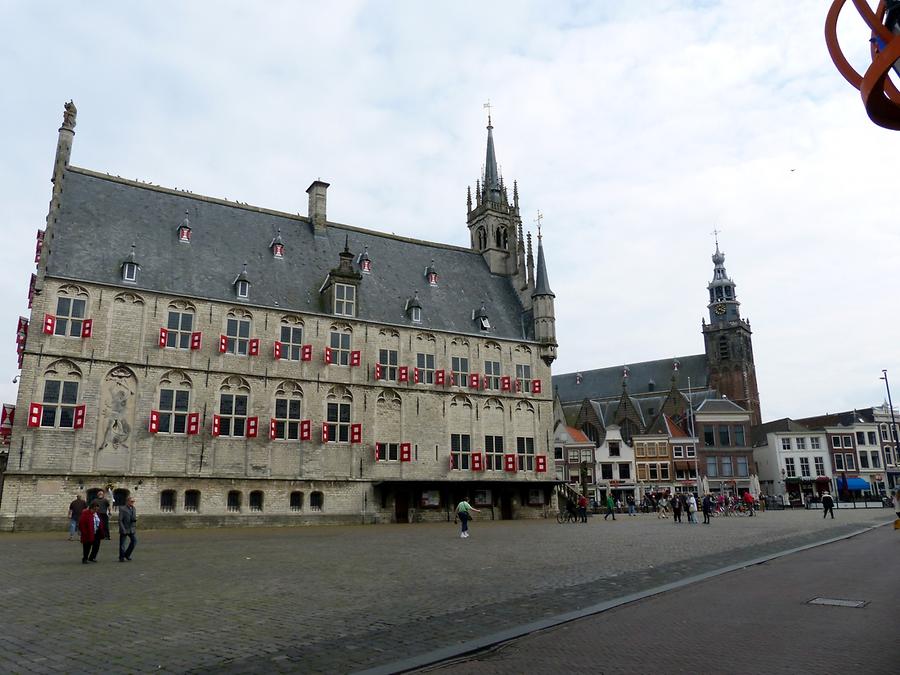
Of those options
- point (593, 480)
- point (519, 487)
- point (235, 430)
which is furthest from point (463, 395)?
point (593, 480)

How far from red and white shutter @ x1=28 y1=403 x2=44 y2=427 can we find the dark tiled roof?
62474 mm

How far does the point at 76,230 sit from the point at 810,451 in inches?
2842

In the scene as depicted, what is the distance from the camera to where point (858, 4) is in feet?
23.5

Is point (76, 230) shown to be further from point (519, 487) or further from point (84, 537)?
point (519, 487)

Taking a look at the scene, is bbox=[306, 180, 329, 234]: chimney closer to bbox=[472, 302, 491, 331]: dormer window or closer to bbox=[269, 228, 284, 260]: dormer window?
bbox=[269, 228, 284, 260]: dormer window

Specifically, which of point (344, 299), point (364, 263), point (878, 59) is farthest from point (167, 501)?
point (878, 59)

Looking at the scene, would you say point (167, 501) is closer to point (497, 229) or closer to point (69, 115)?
point (69, 115)

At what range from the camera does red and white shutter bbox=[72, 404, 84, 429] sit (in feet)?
95.1

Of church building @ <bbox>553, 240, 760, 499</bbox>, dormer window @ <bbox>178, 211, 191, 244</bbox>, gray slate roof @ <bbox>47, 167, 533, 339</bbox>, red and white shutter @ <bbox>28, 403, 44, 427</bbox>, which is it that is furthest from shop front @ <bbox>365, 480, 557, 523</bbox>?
church building @ <bbox>553, 240, 760, 499</bbox>

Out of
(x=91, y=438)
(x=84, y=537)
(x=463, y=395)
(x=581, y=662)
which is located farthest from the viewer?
(x=463, y=395)

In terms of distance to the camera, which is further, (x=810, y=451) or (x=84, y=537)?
(x=810, y=451)

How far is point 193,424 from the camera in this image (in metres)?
31.5

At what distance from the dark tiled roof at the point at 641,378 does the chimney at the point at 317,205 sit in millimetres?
48086

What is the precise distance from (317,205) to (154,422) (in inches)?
692
